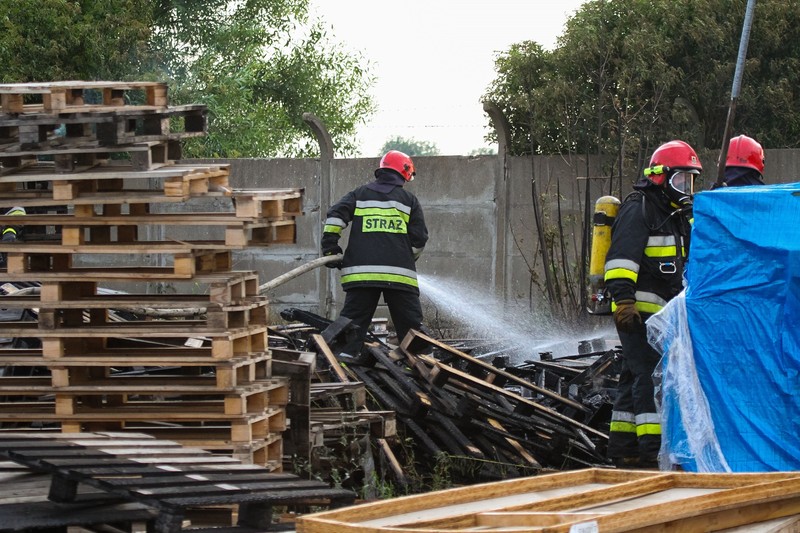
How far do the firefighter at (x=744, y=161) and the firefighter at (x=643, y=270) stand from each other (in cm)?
123

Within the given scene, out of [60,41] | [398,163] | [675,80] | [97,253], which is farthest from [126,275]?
[60,41]

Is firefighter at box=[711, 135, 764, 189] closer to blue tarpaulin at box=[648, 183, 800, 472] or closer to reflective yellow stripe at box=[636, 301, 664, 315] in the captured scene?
reflective yellow stripe at box=[636, 301, 664, 315]

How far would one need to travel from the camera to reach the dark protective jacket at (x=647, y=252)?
24.4 ft

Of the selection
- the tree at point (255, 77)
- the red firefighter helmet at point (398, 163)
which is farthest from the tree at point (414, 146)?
the red firefighter helmet at point (398, 163)

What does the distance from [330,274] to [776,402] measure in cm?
844

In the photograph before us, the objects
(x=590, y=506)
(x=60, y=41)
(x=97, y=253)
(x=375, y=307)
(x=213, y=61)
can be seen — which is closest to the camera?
(x=590, y=506)

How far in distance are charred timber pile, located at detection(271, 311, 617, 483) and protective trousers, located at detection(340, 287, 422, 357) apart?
91 cm

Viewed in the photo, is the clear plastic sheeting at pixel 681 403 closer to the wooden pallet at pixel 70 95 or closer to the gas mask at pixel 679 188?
the gas mask at pixel 679 188

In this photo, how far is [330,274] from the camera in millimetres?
14773

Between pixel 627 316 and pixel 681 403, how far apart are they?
2.05 feet

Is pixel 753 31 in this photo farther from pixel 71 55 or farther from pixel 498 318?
pixel 71 55

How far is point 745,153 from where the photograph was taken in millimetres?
8805

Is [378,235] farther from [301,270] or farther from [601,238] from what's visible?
[601,238]

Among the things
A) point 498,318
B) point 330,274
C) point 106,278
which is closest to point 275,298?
point 330,274
